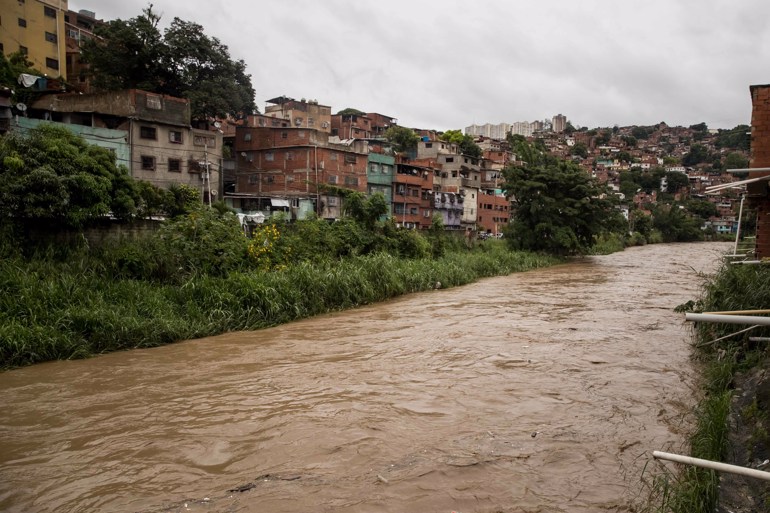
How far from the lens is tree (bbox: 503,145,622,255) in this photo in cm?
2948

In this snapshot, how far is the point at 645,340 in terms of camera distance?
33.3ft

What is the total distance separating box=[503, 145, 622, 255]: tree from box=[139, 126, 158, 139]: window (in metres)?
19.8

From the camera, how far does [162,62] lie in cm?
3366

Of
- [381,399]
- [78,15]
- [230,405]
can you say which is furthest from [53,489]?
[78,15]

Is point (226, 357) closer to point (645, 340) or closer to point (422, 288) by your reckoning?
point (645, 340)

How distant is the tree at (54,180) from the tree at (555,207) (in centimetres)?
2213

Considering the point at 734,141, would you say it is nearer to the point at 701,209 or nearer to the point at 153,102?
the point at 701,209

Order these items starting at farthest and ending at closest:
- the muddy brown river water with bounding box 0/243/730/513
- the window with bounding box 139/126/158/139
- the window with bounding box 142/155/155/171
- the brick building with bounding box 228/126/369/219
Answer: the brick building with bounding box 228/126/369/219, the window with bounding box 142/155/155/171, the window with bounding box 139/126/158/139, the muddy brown river water with bounding box 0/243/730/513

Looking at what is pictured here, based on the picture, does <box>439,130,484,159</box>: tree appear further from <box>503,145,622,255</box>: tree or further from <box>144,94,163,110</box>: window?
<box>144,94,163,110</box>: window

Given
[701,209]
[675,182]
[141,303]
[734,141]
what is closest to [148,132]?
[141,303]

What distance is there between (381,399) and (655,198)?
82.2 m

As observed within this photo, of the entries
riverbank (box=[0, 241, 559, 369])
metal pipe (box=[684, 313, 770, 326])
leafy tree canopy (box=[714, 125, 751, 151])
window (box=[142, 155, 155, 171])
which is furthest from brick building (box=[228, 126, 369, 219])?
leafy tree canopy (box=[714, 125, 751, 151])

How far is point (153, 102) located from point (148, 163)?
11.0 feet

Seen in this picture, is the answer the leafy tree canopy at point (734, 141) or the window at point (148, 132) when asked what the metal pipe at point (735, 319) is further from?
the leafy tree canopy at point (734, 141)
